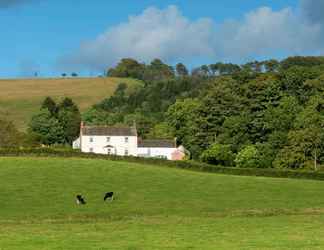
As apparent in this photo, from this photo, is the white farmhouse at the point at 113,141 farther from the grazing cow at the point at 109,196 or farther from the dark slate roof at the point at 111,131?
the grazing cow at the point at 109,196

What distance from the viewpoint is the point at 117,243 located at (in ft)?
73.0

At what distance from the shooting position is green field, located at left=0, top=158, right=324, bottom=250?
23141mm

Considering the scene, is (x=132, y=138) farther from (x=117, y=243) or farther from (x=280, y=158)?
(x=117, y=243)

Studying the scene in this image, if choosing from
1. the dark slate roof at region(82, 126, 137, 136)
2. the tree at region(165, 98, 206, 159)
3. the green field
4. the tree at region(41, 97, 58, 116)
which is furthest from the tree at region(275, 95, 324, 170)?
the tree at region(41, 97, 58, 116)

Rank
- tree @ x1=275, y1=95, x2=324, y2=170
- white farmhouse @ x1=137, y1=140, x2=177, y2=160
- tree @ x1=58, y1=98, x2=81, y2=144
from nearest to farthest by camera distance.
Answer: tree @ x1=275, y1=95, x2=324, y2=170, white farmhouse @ x1=137, y1=140, x2=177, y2=160, tree @ x1=58, y1=98, x2=81, y2=144

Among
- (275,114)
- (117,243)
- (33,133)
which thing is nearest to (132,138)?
(33,133)

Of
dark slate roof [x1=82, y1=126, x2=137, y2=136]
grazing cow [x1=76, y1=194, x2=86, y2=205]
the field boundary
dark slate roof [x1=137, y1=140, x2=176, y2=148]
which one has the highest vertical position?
dark slate roof [x1=82, y1=126, x2=137, y2=136]

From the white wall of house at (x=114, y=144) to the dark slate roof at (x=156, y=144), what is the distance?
1540 mm

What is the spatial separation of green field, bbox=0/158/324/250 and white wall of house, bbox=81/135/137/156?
59893 mm

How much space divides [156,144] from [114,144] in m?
9.55

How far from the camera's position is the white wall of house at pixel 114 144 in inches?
5458

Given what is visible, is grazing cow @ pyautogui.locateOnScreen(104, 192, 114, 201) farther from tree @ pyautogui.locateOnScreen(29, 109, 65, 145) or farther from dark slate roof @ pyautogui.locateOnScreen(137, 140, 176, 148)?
tree @ pyautogui.locateOnScreen(29, 109, 65, 145)

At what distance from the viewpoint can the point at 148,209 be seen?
4578 centimetres

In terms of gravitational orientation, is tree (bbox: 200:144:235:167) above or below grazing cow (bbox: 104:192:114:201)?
above
